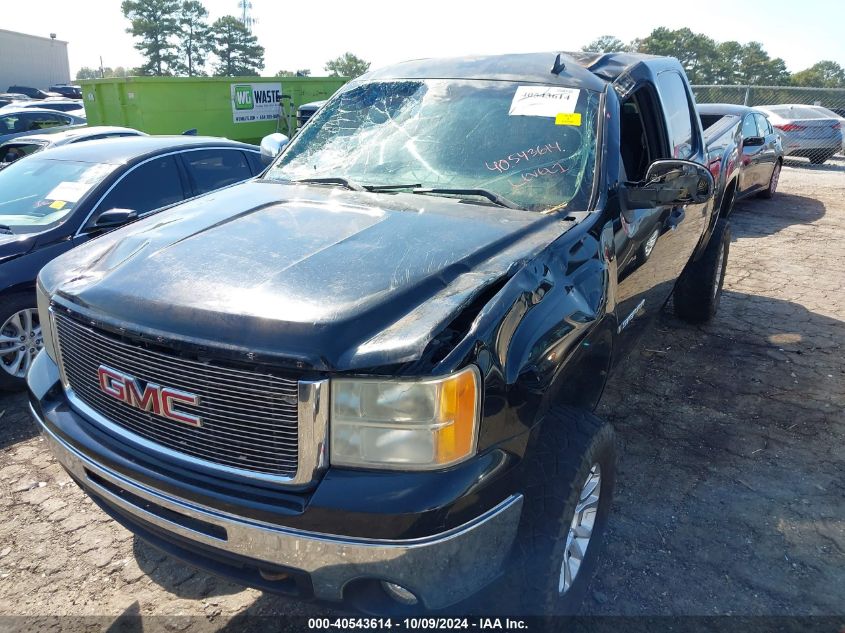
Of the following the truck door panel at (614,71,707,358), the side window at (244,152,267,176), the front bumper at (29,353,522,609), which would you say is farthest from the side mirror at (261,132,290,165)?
the front bumper at (29,353,522,609)

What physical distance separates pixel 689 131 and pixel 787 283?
3226 millimetres

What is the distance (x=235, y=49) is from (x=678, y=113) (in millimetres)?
77319

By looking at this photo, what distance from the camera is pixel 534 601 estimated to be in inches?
85.7

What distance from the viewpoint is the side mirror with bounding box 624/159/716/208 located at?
298cm

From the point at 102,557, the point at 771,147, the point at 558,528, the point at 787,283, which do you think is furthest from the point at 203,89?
the point at 558,528

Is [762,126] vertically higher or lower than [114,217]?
higher

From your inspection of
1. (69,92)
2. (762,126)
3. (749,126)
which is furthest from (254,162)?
(69,92)

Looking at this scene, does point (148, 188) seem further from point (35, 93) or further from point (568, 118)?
point (35, 93)

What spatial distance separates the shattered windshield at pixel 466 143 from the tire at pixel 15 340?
2.19 metres

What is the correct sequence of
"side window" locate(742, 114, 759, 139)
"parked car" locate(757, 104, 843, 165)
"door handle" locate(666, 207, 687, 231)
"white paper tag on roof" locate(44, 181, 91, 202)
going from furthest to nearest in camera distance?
"parked car" locate(757, 104, 843, 165) < "side window" locate(742, 114, 759, 139) < "white paper tag on roof" locate(44, 181, 91, 202) < "door handle" locate(666, 207, 687, 231)

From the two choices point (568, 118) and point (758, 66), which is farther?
point (758, 66)

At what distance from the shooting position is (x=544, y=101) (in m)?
3.20

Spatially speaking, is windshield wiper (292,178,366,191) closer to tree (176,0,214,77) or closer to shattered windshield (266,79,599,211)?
shattered windshield (266,79,599,211)

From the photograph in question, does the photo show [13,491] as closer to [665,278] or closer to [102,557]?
[102,557]
